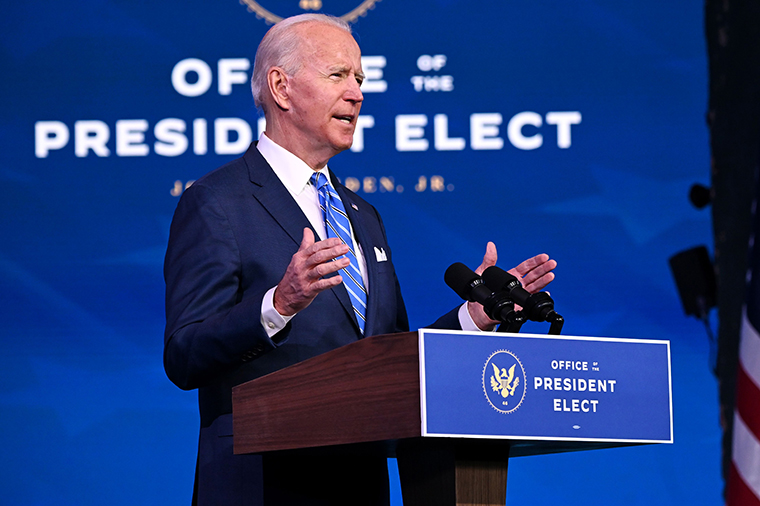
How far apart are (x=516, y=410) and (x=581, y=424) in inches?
4.7

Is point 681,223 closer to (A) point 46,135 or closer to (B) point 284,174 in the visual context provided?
(B) point 284,174

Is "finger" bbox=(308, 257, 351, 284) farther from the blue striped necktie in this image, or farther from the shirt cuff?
the blue striped necktie

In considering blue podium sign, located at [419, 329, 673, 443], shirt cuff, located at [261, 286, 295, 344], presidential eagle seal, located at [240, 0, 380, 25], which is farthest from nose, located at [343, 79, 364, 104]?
presidential eagle seal, located at [240, 0, 380, 25]

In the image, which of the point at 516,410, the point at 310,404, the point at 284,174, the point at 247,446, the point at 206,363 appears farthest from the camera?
the point at 284,174

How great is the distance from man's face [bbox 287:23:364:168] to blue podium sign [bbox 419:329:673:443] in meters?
0.94

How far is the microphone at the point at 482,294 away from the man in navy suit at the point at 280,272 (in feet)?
0.76

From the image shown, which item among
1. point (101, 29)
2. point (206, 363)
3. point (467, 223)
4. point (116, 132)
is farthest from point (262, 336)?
point (101, 29)

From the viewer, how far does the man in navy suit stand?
1.61m

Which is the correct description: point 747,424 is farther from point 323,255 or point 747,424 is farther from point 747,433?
point 323,255

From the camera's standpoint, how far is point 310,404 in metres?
1.40

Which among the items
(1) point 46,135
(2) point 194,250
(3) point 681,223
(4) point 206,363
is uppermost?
(1) point 46,135

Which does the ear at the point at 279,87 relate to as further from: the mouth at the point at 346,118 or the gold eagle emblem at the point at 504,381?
the gold eagle emblem at the point at 504,381

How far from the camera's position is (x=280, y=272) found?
1.84 m

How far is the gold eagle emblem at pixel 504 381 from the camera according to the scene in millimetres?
1278
